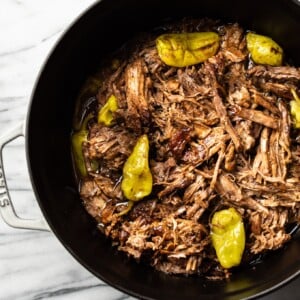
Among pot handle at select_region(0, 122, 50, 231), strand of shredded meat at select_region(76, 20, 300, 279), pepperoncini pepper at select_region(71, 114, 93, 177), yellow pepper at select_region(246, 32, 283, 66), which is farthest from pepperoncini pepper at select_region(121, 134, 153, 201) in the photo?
yellow pepper at select_region(246, 32, 283, 66)

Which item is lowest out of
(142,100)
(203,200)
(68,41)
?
(203,200)

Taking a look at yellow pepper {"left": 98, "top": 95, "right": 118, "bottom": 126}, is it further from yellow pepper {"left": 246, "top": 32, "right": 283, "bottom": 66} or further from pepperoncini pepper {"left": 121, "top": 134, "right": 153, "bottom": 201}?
yellow pepper {"left": 246, "top": 32, "right": 283, "bottom": 66}

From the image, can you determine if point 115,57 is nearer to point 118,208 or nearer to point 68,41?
point 68,41

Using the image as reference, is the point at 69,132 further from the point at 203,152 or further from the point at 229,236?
the point at 229,236

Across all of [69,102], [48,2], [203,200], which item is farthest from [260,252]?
[48,2]

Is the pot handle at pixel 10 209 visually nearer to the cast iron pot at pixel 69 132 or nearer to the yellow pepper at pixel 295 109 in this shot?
the cast iron pot at pixel 69 132

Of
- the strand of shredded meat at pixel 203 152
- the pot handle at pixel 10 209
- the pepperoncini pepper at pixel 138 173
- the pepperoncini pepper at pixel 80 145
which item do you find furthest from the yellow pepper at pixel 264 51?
the pot handle at pixel 10 209

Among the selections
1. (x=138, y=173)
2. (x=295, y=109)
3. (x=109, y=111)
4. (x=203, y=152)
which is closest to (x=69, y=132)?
(x=109, y=111)
